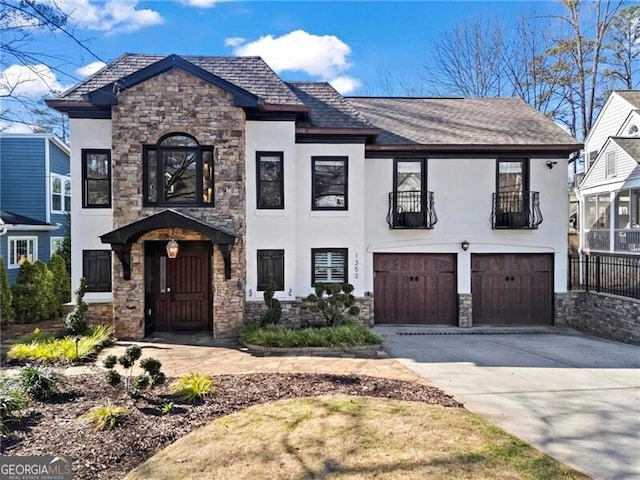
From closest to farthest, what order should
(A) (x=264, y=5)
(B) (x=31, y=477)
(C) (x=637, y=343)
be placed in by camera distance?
(B) (x=31, y=477)
(A) (x=264, y=5)
(C) (x=637, y=343)

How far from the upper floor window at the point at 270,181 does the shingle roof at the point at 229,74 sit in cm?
146

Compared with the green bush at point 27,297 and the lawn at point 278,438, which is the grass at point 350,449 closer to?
the lawn at point 278,438

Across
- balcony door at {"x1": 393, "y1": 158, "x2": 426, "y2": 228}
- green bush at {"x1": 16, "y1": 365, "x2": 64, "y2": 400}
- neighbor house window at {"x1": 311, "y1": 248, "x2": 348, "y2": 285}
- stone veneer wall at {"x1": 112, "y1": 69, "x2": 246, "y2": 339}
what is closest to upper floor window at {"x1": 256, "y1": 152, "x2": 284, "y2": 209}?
stone veneer wall at {"x1": 112, "y1": 69, "x2": 246, "y2": 339}

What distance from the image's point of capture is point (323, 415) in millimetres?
4922

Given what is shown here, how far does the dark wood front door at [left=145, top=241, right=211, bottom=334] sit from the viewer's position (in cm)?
1032

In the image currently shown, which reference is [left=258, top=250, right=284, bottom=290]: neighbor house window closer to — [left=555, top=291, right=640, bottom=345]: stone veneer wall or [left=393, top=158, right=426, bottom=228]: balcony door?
[left=393, top=158, right=426, bottom=228]: balcony door

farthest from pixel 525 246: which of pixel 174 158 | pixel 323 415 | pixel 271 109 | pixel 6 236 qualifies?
pixel 6 236

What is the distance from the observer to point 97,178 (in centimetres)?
1013

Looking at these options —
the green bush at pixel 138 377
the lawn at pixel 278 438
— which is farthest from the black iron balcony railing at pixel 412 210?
the green bush at pixel 138 377

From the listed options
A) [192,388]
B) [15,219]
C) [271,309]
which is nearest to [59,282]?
[15,219]

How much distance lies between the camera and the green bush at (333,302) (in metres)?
9.65

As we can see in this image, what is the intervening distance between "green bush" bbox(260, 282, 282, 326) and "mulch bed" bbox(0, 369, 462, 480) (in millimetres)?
3043

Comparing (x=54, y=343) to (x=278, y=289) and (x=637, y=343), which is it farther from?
(x=637, y=343)

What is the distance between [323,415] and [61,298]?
1197 cm
